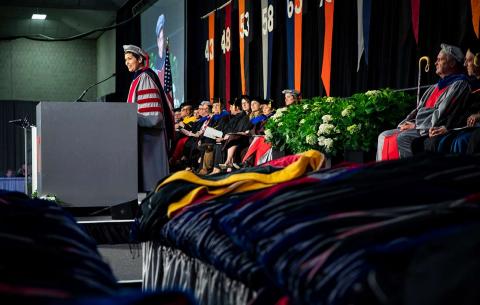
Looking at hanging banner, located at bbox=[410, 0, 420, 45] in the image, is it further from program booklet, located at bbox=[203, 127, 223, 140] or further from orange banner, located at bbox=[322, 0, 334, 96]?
program booklet, located at bbox=[203, 127, 223, 140]

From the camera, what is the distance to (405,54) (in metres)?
6.92

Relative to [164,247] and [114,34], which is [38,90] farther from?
[164,247]

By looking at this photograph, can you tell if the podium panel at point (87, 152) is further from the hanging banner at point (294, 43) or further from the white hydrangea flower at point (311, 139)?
the hanging banner at point (294, 43)

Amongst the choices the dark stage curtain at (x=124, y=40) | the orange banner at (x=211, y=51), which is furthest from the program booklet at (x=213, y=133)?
the dark stage curtain at (x=124, y=40)

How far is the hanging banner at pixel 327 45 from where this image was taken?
822 cm

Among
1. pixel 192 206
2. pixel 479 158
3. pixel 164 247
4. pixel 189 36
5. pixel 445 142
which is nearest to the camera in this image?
pixel 479 158

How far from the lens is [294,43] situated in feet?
30.1

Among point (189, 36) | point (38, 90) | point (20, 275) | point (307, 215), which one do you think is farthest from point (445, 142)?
point (38, 90)

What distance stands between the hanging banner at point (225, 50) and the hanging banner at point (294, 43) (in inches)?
78.9

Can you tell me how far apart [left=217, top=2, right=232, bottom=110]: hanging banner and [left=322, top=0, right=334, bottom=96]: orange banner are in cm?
304

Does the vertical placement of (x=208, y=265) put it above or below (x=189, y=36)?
below

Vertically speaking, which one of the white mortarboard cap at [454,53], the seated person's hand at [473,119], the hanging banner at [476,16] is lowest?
the seated person's hand at [473,119]

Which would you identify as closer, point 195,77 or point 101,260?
point 101,260

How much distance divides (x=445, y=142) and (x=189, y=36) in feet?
28.4
